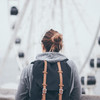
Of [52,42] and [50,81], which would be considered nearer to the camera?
[50,81]

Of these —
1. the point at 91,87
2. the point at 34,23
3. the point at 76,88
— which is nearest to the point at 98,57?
the point at 91,87

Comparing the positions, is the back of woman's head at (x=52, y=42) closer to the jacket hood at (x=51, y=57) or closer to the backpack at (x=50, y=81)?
the jacket hood at (x=51, y=57)

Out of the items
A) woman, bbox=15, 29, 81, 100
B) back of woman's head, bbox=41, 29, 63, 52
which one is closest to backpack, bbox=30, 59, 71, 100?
woman, bbox=15, 29, 81, 100

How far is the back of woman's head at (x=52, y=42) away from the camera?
2.54 meters

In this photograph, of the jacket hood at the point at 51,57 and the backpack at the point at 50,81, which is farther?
the jacket hood at the point at 51,57

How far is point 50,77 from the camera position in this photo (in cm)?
243

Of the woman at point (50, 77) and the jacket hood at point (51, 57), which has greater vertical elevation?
the jacket hood at point (51, 57)

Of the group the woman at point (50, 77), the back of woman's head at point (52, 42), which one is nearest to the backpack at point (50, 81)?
the woman at point (50, 77)

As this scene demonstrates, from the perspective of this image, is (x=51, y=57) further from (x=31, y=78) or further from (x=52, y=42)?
(x=31, y=78)

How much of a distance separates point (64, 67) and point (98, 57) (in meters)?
5.50

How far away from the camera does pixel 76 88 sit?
101 inches

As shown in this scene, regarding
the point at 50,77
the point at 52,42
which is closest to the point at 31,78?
the point at 50,77

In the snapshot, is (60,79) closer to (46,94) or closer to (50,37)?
(46,94)

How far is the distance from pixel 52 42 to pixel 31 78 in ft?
1.28
